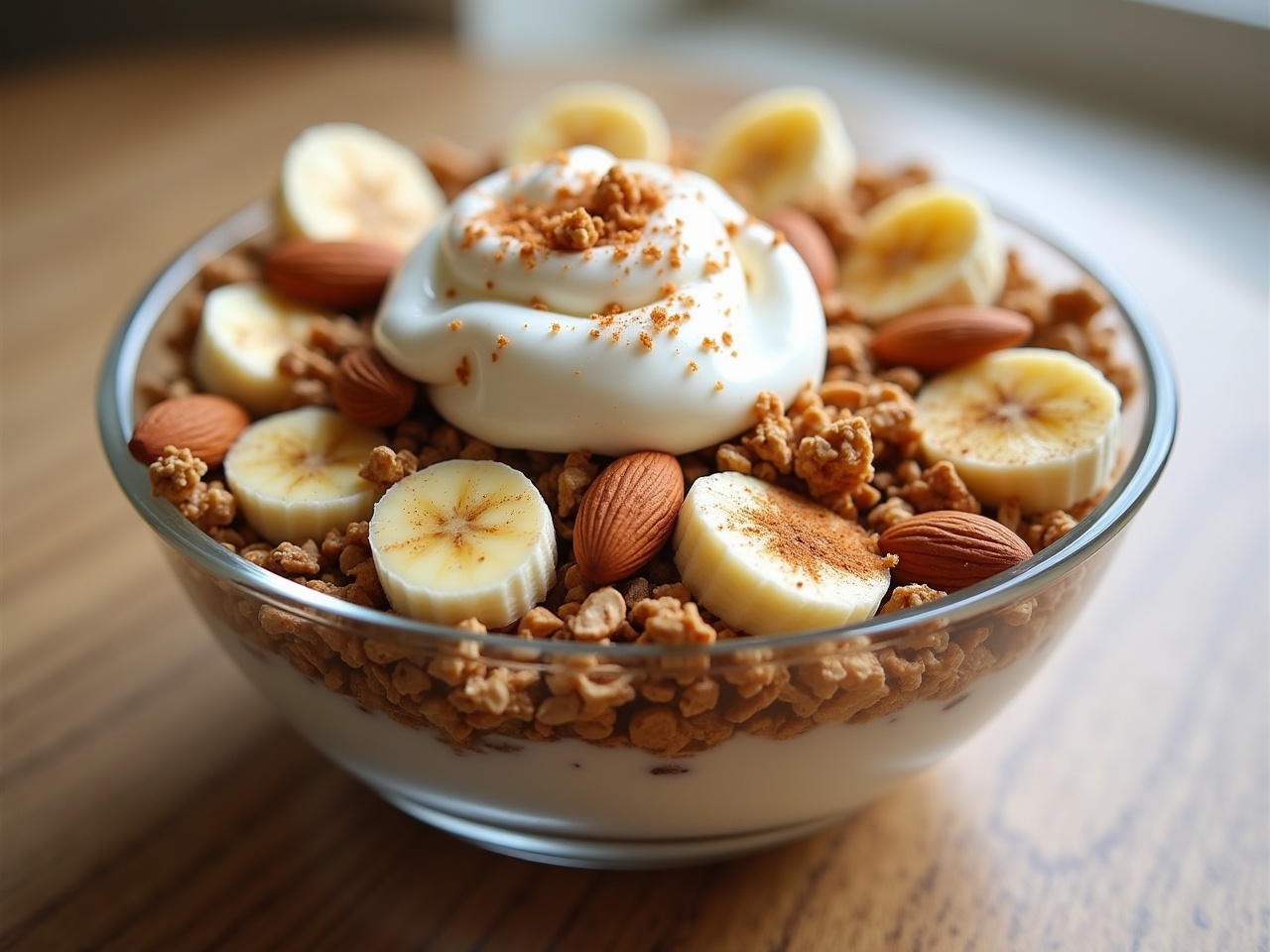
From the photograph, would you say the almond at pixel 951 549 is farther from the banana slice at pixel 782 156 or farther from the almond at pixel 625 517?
the banana slice at pixel 782 156

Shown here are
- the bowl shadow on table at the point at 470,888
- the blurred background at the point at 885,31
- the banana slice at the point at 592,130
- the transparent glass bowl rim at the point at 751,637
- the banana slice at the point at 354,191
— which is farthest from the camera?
the blurred background at the point at 885,31

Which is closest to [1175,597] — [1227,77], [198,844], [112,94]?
[198,844]

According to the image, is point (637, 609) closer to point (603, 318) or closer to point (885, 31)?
point (603, 318)

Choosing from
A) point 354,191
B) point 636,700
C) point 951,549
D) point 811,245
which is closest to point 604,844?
point 636,700

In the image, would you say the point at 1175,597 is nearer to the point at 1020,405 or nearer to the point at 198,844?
the point at 1020,405

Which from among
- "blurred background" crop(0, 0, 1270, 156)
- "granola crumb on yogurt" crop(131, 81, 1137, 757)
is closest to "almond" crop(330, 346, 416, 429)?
"granola crumb on yogurt" crop(131, 81, 1137, 757)

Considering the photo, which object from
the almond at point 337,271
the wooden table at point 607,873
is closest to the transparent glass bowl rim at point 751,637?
the almond at point 337,271
